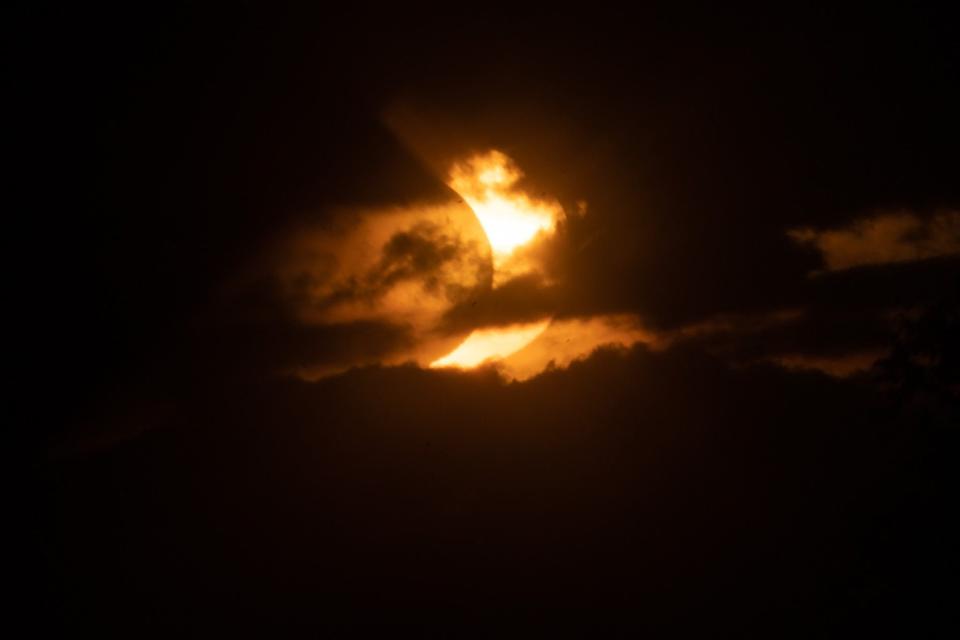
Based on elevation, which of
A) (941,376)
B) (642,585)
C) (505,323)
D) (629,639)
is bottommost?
(629,639)

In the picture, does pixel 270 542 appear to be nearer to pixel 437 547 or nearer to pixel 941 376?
pixel 437 547

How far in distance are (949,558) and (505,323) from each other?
849 cm

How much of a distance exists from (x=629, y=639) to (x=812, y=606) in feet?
12.8

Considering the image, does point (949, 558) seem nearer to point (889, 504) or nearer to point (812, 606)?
point (889, 504)

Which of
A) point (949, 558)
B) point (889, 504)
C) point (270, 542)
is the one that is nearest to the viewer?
point (949, 558)

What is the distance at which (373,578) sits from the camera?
1778 centimetres

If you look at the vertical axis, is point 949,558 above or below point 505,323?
below

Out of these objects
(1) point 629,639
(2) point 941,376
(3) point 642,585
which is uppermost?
(2) point 941,376

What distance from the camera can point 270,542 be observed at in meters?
17.5

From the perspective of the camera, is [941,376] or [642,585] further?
[642,585]

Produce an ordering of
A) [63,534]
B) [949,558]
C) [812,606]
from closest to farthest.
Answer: [949,558]
[812,606]
[63,534]

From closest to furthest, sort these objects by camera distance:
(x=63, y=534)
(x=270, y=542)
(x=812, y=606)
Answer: (x=812, y=606)
(x=63, y=534)
(x=270, y=542)

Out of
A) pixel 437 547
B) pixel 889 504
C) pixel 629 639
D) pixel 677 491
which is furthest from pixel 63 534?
pixel 889 504

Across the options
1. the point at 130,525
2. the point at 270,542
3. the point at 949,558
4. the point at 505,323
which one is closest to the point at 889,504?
the point at 949,558
